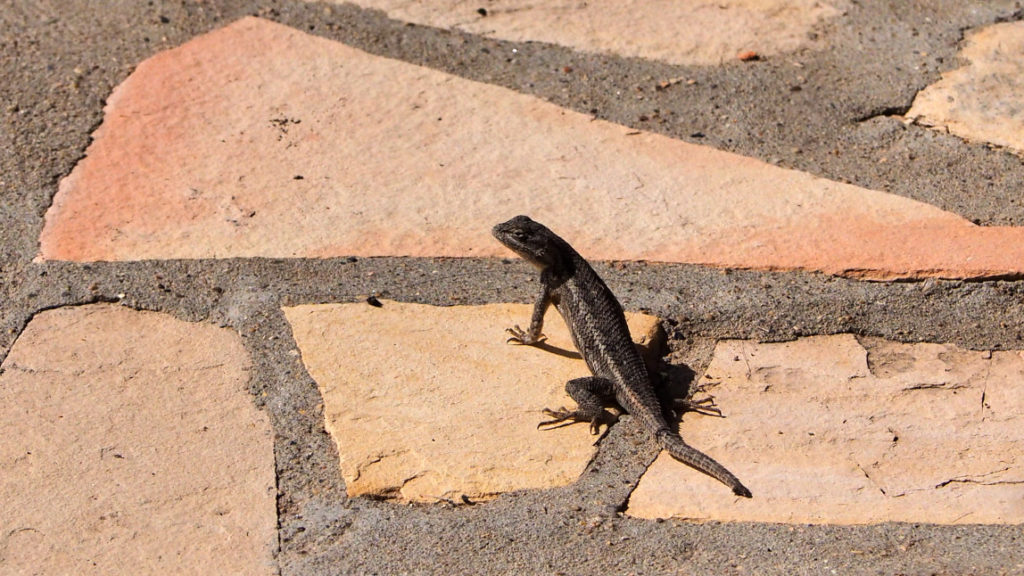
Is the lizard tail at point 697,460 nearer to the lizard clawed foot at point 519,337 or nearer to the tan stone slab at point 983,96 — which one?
the lizard clawed foot at point 519,337

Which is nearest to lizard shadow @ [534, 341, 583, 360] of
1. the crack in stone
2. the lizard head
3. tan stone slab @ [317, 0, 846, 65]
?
the lizard head

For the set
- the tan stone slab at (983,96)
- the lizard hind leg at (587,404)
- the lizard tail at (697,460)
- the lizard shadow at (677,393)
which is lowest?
the lizard hind leg at (587,404)

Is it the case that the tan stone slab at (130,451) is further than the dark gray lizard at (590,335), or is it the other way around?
the dark gray lizard at (590,335)

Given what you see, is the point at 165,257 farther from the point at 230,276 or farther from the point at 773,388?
the point at 773,388

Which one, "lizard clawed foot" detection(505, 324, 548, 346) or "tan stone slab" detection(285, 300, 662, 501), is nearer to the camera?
"tan stone slab" detection(285, 300, 662, 501)

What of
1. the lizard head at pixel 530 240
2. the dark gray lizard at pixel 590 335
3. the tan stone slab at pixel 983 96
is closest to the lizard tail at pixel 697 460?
the dark gray lizard at pixel 590 335

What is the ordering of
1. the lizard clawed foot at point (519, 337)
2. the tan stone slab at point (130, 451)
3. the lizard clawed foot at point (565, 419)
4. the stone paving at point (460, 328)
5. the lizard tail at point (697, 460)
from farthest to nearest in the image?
the lizard clawed foot at point (519, 337), the lizard clawed foot at point (565, 419), the lizard tail at point (697, 460), the stone paving at point (460, 328), the tan stone slab at point (130, 451)

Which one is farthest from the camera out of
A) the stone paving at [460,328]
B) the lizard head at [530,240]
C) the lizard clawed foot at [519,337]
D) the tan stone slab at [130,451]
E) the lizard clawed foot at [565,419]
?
the lizard head at [530,240]

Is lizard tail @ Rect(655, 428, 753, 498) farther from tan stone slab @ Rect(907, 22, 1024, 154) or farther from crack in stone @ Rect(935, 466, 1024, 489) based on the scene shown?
tan stone slab @ Rect(907, 22, 1024, 154)
